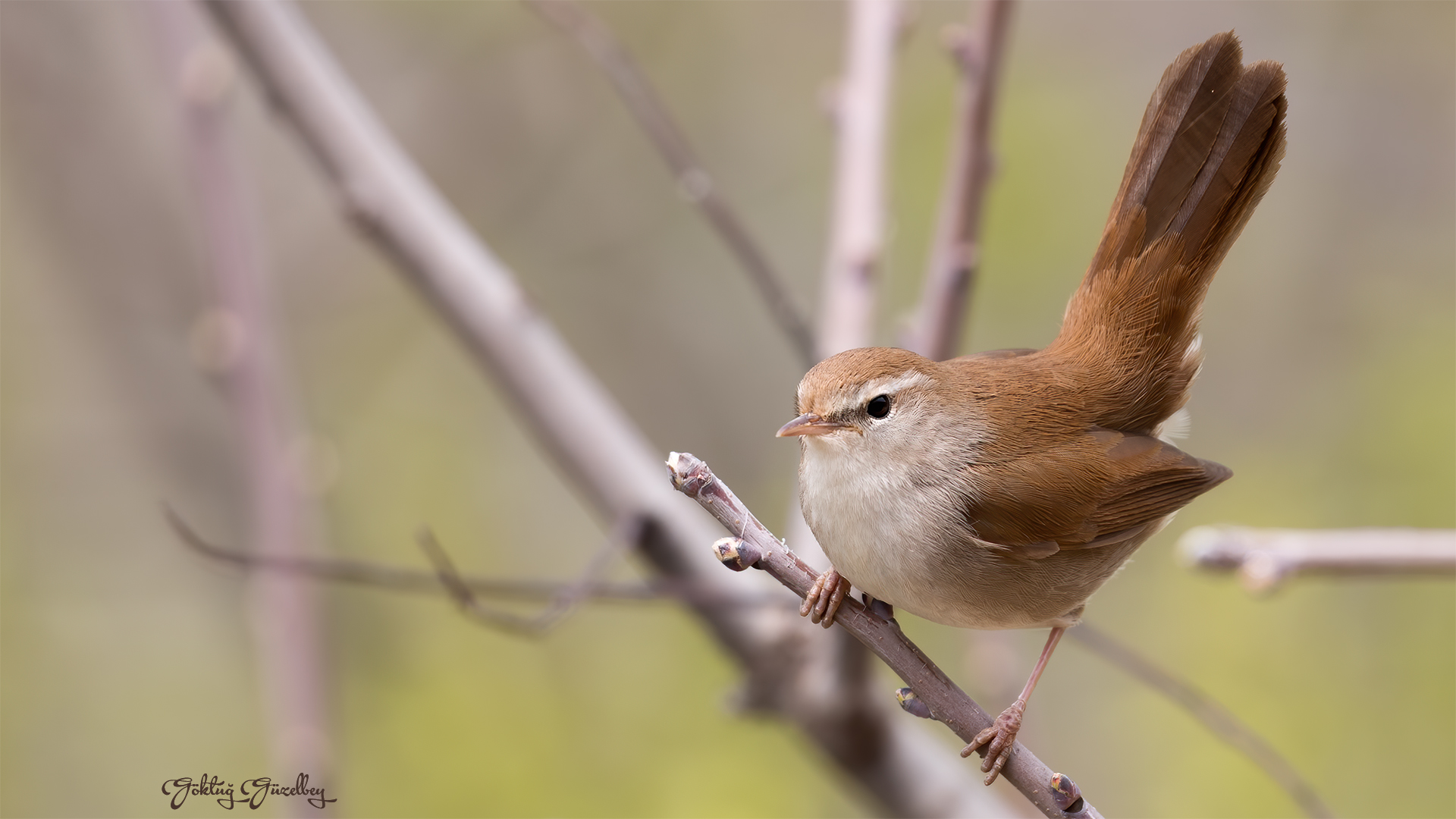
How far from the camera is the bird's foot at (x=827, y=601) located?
1.83m

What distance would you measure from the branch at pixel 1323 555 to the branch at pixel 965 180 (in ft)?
2.69

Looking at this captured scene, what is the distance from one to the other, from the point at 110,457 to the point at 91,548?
513mm

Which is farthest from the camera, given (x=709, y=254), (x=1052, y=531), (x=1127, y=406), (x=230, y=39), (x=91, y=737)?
(x=709, y=254)

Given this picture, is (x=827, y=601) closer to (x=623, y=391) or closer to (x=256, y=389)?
(x=256, y=389)

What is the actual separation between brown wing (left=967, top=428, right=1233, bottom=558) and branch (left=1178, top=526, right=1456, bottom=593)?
0.87ft

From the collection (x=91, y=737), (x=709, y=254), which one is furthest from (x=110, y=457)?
(x=709, y=254)

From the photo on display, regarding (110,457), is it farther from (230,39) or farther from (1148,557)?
(1148,557)

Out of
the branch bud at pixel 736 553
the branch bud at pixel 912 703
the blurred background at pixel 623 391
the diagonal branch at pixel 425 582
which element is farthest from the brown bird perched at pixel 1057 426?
the blurred background at pixel 623 391

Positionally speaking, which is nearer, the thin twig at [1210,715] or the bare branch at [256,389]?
the bare branch at [256,389]

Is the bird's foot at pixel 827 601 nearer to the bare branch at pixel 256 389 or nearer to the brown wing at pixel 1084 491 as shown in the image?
the brown wing at pixel 1084 491

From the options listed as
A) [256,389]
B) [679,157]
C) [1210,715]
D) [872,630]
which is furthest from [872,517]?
[256,389]

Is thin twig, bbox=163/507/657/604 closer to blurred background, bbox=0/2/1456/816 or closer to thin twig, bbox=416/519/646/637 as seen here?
thin twig, bbox=416/519/646/637

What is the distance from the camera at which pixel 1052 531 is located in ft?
7.12

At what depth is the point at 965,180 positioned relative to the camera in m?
2.58
